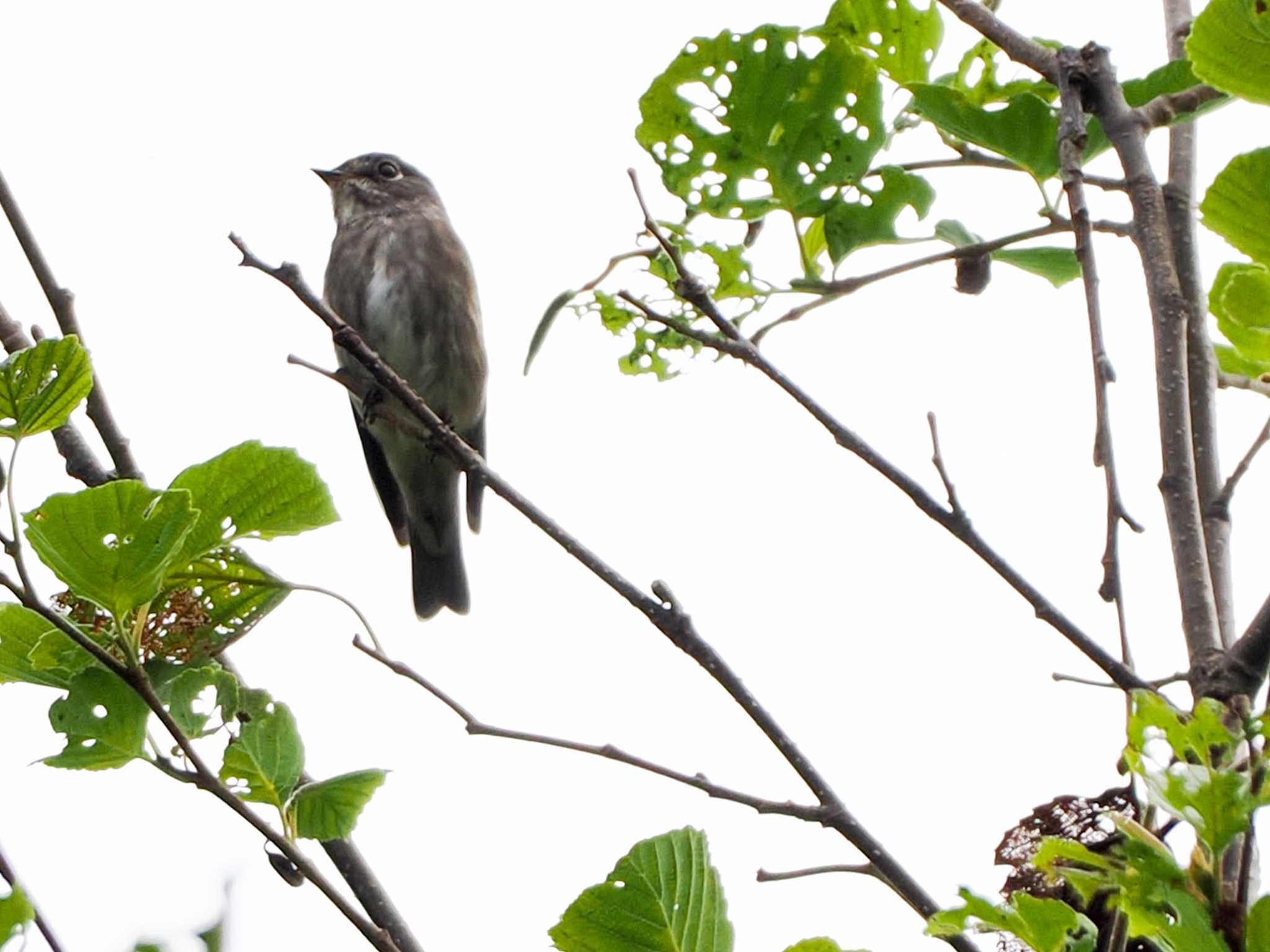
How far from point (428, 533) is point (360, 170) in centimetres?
170

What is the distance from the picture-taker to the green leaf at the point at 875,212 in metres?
2.36

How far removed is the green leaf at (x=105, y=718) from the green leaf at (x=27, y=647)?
27mm

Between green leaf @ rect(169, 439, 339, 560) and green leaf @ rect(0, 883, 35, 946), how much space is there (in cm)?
77

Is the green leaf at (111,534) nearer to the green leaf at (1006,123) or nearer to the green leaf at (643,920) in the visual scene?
the green leaf at (643,920)

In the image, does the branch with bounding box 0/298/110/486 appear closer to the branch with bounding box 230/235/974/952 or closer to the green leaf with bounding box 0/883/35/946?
the branch with bounding box 230/235/974/952

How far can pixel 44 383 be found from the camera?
1795 mm

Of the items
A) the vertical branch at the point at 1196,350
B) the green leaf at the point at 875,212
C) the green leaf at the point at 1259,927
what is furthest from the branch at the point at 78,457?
the green leaf at the point at 1259,927

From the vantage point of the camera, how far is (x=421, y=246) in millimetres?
7062

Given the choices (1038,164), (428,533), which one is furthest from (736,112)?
(428,533)

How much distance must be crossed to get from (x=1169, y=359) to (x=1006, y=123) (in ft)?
1.52

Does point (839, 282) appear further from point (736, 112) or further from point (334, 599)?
point (334, 599)

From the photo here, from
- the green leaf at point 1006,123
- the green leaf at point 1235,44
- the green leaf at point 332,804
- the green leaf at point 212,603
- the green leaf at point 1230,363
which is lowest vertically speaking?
the green leaf at point 332,804

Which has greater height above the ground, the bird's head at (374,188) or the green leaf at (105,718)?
the bird's head at (374,188)

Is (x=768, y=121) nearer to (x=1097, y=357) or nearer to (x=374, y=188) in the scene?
(x=1097, y=357)
